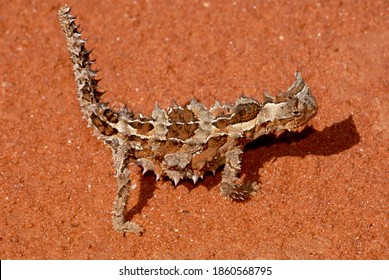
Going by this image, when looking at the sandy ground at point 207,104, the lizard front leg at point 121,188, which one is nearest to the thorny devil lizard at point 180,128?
the lizard front leg at point 121,188

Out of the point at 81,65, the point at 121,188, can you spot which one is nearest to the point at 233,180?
the point at 121,188

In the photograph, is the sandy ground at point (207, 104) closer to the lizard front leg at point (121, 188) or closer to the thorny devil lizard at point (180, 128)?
the lizard front leg at point (121, 188)

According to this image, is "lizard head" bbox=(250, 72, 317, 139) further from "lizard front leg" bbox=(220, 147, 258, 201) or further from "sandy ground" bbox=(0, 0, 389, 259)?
"sandy ground" bbox=(0, 0, 389, 259)

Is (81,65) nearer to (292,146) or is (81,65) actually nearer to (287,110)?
(287,110)

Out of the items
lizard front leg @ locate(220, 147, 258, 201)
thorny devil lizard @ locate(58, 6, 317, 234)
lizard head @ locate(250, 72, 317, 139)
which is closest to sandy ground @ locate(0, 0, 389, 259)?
lizard front leg @ locate(220, 147, 258, 201)
